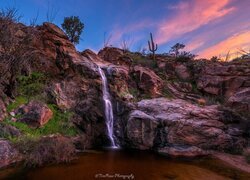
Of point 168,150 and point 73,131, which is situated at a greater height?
point 73,131

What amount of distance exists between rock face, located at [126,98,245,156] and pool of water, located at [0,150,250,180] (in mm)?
1725

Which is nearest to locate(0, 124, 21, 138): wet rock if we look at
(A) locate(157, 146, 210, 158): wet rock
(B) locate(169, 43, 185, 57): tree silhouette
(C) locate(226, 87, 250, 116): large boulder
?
(A) locate(157, 146, 210, 158): wet rock

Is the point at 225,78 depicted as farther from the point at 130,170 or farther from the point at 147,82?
the point at 130,170

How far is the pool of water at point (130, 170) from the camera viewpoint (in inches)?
304

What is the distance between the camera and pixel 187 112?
13.4m

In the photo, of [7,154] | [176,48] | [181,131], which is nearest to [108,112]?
[181,131]

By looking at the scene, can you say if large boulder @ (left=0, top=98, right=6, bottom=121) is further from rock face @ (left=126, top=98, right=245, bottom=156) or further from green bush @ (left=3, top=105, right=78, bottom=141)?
rock face @ (left=126, top=98, right=245, bottom=156)

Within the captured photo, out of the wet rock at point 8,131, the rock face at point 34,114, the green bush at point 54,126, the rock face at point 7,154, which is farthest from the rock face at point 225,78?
the rock face at point 7,154

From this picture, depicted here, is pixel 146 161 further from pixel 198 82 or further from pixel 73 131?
pixel 198 82

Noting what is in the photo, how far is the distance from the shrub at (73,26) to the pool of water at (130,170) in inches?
766

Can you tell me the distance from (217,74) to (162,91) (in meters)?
6.51

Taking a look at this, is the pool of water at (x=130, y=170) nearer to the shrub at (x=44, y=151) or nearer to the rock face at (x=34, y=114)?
the shrub at (x=44, y=151)

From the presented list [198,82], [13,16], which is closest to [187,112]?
[198,82]

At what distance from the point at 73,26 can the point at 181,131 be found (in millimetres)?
20179
